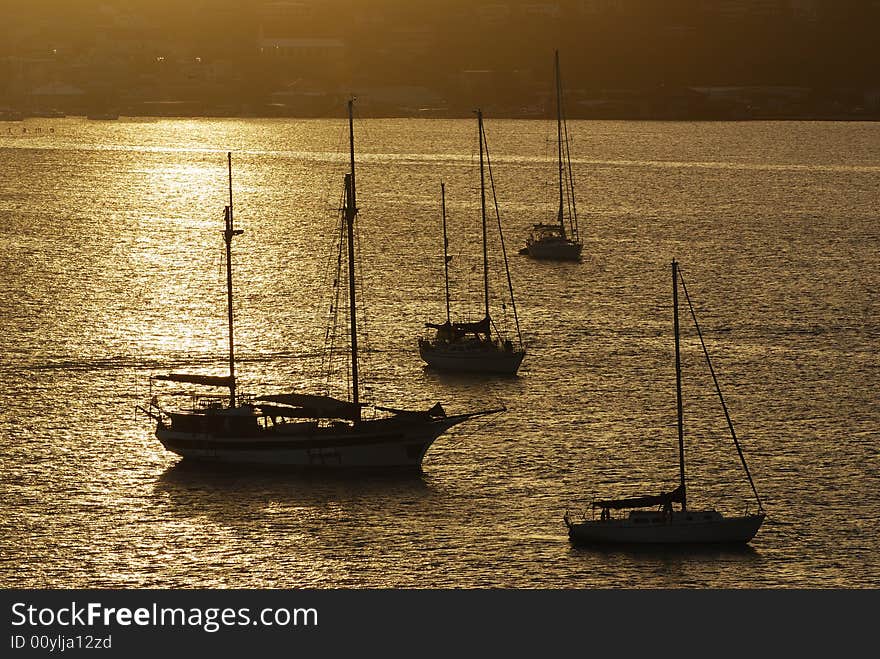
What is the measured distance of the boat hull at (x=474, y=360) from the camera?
63656 millimetres

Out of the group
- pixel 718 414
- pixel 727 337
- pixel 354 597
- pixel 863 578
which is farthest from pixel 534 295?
pixel 354 597

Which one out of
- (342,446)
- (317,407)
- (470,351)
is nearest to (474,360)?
(470,351)

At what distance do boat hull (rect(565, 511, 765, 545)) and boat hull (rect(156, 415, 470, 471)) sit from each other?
315 inches

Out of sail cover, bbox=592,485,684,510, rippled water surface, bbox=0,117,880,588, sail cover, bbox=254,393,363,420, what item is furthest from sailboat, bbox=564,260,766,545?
A: sail cover, bbox=254,393,363,420

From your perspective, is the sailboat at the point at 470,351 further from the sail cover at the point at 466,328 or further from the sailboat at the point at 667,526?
the sailboat at the point at 667,526

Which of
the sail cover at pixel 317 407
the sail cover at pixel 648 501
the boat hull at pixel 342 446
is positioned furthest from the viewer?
the sail cover at pixel 317 407

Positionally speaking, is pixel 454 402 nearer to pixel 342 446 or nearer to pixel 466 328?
pixel 466 328

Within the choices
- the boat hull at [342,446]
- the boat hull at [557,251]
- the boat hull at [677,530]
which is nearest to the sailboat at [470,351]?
the boat hull at [342,446]

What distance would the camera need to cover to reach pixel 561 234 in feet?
339

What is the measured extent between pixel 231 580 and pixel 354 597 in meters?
17.0

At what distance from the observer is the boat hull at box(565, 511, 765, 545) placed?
42.6 meters

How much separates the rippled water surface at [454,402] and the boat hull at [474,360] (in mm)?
762

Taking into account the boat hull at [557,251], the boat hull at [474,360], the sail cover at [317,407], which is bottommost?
the sail cover at [317,407]

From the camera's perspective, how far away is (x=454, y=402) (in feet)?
195
